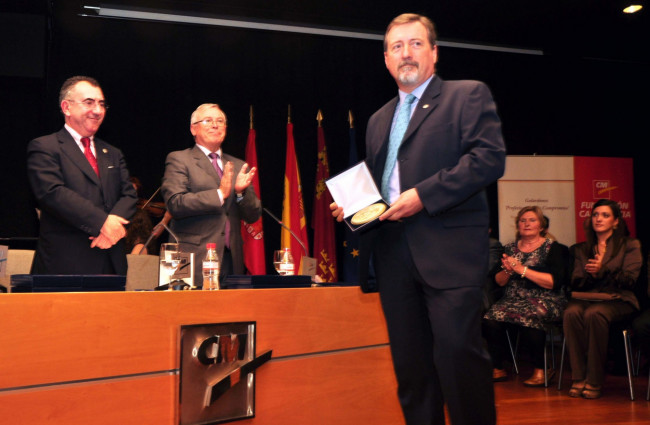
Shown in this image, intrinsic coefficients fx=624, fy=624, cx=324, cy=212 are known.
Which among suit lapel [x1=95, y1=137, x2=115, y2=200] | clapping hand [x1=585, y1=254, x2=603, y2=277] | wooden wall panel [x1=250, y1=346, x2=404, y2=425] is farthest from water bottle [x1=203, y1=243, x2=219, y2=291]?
clapping hand [x1=585, y1=254, x2=603, y2=277]

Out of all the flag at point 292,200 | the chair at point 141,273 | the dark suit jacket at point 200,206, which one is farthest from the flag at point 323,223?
the chair at point 141,273

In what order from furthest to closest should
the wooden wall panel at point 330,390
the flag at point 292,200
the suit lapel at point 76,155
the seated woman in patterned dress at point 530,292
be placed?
the flag at point 292,200
the seated woman in patterned dress at point 530,292
the suit lapel at point 76,155
the wooden wall panel at point 330,390

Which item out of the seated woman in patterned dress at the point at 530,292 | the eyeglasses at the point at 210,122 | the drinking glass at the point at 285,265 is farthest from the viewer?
the seated woman in patterned dress at the point at 530,292

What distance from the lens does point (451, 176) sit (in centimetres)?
167

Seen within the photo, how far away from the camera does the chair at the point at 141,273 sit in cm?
198

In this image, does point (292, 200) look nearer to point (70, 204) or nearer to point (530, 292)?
point (530, 292)

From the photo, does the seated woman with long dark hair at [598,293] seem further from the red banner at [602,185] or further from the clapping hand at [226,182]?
the clapping hand at [226,182]

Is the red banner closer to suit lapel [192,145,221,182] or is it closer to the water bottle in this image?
suit lapel [192,145,221,182]

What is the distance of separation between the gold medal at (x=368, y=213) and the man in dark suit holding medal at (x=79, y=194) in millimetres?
1134

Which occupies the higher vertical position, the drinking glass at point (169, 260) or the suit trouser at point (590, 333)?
the drinking glass at point (169, 260)

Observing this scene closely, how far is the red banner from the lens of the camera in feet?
21.0

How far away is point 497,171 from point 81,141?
1.85 metres

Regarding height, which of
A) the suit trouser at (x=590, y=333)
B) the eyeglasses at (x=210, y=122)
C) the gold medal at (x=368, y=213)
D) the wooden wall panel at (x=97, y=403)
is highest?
the eyeglasses at (x=210, y=122)

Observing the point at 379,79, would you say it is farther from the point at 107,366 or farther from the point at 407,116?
the point at 107,366
